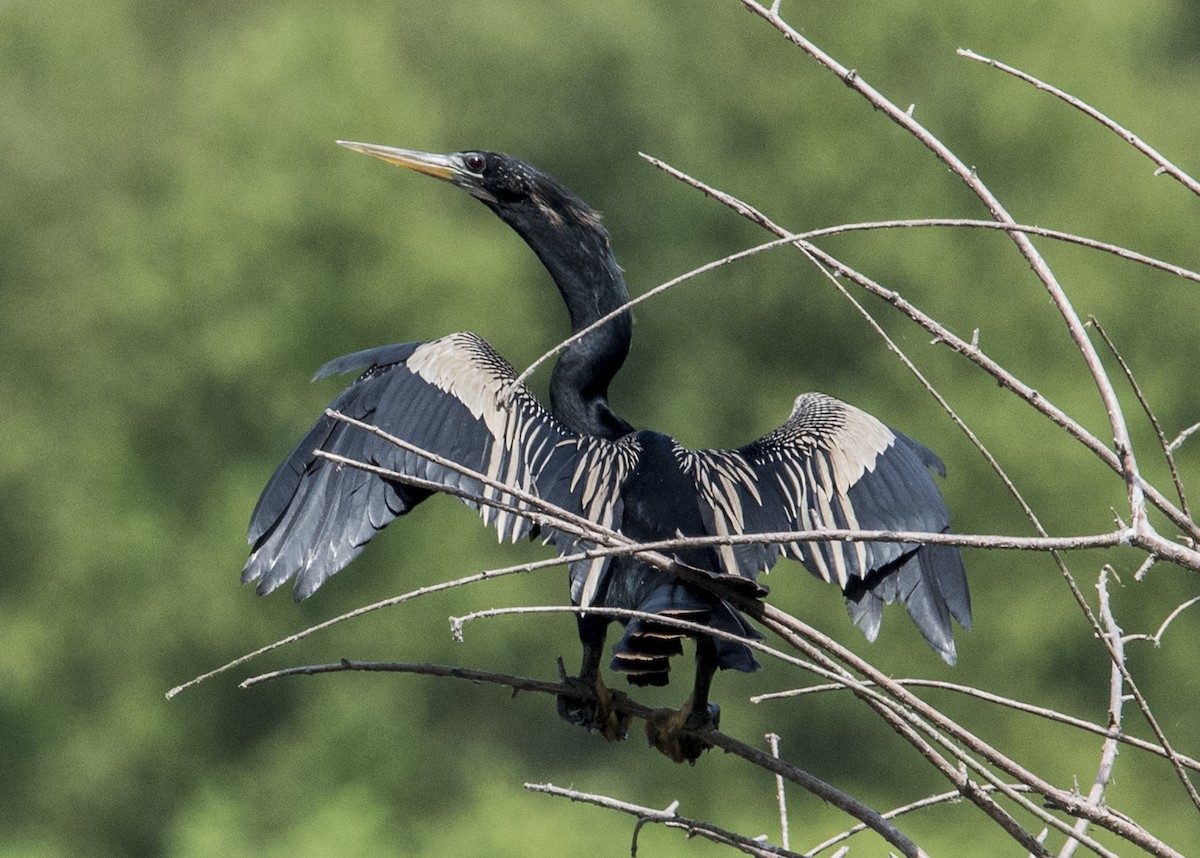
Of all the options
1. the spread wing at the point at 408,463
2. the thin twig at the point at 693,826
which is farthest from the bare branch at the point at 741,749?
the spread wing at the point at 408,463

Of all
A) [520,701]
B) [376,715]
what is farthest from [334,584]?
[520,701]

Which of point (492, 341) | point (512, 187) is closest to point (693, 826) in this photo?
point (512, 187)

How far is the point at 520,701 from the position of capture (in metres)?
18.6

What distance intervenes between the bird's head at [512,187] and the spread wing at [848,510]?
2.13 feet

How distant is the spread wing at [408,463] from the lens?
321 cm

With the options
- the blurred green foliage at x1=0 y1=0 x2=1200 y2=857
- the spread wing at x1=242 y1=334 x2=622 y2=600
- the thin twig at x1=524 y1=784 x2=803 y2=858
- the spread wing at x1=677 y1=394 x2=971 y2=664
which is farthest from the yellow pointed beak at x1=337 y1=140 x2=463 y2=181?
the blurred green foliage at x1=0 y1=0 x2=1200 y2=857

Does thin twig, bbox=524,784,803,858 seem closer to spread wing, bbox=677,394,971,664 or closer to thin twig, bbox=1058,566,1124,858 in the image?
thin twig, bbox=1058,566,1124,858

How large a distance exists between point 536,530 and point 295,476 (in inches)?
24.1

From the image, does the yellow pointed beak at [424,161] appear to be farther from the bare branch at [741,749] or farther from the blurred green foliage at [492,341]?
the blurred green foliage at [492,341]

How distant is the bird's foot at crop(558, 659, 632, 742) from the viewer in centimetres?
296

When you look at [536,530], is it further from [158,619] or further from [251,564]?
[158,619]

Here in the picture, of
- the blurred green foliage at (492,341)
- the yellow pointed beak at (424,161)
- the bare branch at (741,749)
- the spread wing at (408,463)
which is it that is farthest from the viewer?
the blurred green foliage at (492,341)

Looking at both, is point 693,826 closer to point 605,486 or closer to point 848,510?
point 605,486

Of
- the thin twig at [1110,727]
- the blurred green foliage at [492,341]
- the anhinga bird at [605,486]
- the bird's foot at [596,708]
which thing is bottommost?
the blurred green foliage at [492,341]
